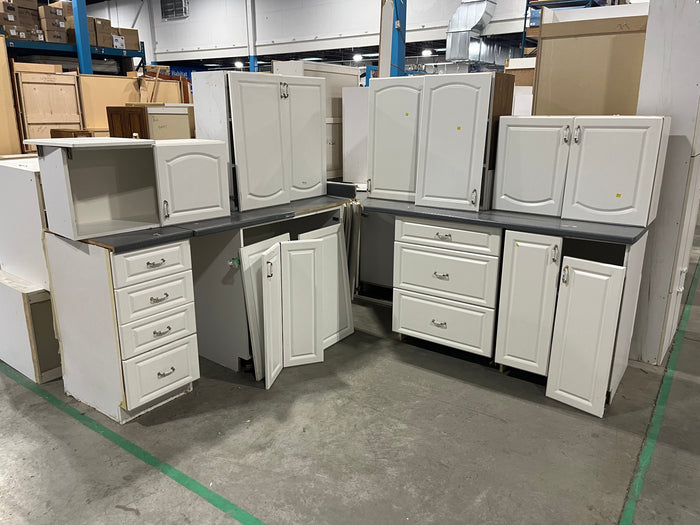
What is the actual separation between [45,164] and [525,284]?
2.60m

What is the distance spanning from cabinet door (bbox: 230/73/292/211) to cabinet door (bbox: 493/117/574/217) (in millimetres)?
1389

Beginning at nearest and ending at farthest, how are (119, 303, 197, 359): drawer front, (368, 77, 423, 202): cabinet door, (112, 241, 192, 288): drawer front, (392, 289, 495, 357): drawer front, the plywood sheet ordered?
(112, 241, 192, 288): drawer front → (119, 303, 197, 359): drawer front → (392, 289, 495, 357): drawer front → (368, 77, 423, 202): cabinet door → the plywood sheet

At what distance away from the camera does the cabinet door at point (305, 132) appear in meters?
3.32

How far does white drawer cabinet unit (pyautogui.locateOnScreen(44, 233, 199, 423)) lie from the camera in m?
2.45

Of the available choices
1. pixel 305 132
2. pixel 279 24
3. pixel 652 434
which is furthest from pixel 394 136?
pixel 279 24

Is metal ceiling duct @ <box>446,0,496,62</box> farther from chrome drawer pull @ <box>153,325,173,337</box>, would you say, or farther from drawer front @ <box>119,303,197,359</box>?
chrome drawer pull @ <box>153,325,173,337</box>

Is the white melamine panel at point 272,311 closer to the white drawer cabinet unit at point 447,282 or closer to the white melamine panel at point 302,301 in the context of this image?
the white melamine panel at point 302,301

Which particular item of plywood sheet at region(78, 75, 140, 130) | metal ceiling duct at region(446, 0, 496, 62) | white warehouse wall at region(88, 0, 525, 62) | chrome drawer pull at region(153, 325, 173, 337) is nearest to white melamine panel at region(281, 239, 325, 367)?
chrome drawer pull at region(153, 325, 173, 337)

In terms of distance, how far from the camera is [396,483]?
2.28 m

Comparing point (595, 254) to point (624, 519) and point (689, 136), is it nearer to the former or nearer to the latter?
point (689, 136)

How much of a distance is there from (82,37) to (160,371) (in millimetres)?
4494

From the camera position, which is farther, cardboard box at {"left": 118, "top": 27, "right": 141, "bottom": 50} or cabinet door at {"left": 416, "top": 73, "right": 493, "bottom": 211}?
cardboard box at {"left": 118, "top": 27, "right": 141, "bottom": 50}

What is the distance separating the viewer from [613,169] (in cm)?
279

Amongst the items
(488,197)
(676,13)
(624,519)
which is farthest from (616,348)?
(676,13)
